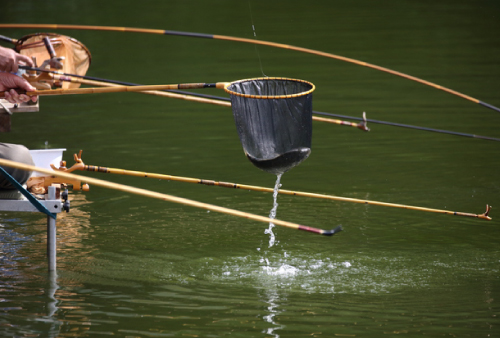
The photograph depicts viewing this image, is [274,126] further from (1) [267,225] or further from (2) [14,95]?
(2) [14,95]

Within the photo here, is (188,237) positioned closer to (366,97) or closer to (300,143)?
(300,143)

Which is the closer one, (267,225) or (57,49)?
(267,225)

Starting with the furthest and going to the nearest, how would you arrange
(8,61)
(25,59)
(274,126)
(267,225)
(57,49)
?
(57,49) → (267,225) → (25,59) → (8,61) → (274,126)

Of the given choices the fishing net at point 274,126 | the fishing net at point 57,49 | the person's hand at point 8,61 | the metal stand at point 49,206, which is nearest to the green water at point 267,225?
the metal stand at point 49,206

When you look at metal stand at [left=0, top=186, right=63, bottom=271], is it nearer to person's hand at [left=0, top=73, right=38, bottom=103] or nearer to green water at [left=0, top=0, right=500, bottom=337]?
green water at [left=0, top=0, right=500, bottom=337]

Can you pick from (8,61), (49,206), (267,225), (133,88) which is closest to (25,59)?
(8,61)

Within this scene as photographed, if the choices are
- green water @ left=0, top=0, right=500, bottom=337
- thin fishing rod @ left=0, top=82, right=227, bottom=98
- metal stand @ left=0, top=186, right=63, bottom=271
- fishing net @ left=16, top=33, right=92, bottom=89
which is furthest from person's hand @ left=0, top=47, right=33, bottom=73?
fishing net @ left=16, top=33, right=92, bottom=89

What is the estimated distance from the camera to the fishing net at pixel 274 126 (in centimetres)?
467

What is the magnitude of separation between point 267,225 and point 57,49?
2.22 m

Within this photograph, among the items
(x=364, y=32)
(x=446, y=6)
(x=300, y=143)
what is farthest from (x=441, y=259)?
(x=446, y=6)

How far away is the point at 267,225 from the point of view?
598 cm

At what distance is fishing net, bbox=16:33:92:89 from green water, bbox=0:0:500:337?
1.02 meters

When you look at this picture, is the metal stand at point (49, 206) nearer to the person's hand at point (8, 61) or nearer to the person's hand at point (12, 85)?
the person's hand at point (12, 85)

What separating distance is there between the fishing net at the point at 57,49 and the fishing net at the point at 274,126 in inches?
87.0
